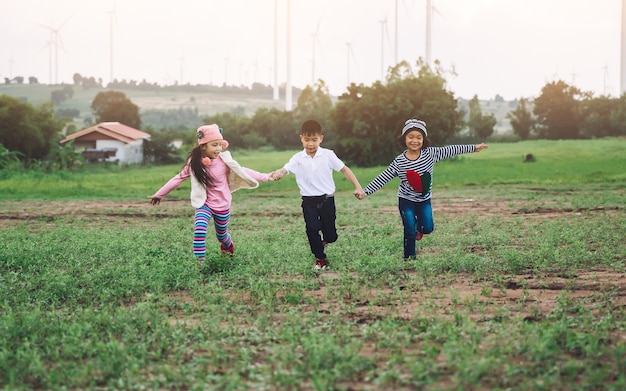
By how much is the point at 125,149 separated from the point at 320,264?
59.3 metres

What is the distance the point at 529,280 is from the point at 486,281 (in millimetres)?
487

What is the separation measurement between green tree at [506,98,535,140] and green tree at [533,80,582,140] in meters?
1.15

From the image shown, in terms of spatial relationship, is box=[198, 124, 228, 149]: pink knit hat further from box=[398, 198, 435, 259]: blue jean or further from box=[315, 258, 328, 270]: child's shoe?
box=[398, 198, 435, 259]: blue jean

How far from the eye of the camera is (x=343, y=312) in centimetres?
741

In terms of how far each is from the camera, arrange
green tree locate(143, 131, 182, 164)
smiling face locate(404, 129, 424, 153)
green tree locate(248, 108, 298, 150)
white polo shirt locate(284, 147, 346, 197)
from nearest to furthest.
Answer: white polo shirt locate(284, 147, 346, 197), smiling face locate(404, 129, 424, 153), green tree locate(143, 131, 182, 164), green tree locate(248, 108, 298, 150)

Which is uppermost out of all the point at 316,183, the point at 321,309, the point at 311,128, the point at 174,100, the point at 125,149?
the point at 174,100

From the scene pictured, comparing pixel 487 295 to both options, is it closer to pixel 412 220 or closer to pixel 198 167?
pixel 412 220

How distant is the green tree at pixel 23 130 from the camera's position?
57469 mm

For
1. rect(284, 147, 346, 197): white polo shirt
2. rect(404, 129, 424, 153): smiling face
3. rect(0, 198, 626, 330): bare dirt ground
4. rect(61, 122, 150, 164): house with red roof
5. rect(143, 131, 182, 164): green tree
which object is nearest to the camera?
rect(0, 198, 626, 330): bare dirt ground

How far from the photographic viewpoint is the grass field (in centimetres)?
552

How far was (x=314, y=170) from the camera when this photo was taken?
10234mm

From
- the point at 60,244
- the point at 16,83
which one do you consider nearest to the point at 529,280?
the point at 60,244

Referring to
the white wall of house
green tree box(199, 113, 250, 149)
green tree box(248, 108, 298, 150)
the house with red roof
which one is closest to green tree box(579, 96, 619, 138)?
green tree box(248, 108, 298, 150)

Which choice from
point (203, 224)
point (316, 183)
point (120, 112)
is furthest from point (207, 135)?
point (120, 112)
